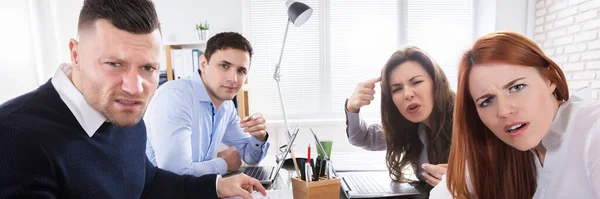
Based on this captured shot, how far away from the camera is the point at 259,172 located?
1229mm

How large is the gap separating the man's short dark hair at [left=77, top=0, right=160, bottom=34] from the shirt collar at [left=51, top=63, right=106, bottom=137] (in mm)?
124

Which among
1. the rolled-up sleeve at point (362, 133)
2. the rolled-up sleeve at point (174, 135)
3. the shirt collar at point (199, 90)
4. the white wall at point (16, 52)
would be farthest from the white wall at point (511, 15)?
the white wall at point (16, 52)

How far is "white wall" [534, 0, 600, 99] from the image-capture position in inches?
90.1

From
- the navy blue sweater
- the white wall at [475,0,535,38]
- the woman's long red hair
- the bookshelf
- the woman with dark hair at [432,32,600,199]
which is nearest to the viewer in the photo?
the navy blue sweater

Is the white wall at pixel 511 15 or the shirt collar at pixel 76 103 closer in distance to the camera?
the shirt collar at pixel 76 103

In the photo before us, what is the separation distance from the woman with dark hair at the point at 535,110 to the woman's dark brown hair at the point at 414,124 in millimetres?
448

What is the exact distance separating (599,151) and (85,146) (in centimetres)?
105

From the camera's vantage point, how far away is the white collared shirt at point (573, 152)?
640 millimetres

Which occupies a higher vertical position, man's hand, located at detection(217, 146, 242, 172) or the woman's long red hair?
the woman's long red hair

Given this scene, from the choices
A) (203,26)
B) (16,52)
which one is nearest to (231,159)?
(16,52)

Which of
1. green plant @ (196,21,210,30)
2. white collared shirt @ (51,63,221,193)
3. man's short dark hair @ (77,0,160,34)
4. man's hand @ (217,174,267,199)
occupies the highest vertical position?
green plant @ (196,21,210,30)

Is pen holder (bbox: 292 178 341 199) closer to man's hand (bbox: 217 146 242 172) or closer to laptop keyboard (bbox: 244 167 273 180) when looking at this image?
laptop keyboard (bbox: 244 167 273 180)

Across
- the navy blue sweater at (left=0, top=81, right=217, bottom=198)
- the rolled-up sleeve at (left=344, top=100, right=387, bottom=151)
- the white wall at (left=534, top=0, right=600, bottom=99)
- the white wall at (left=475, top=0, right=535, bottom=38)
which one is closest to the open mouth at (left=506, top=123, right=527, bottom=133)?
the rolled-up sleeve at (left=344, top=100, right=387, bottom=151)

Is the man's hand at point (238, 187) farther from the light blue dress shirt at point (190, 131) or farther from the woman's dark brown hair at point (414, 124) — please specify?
the woman's dark brown hair at point (414, 124)
